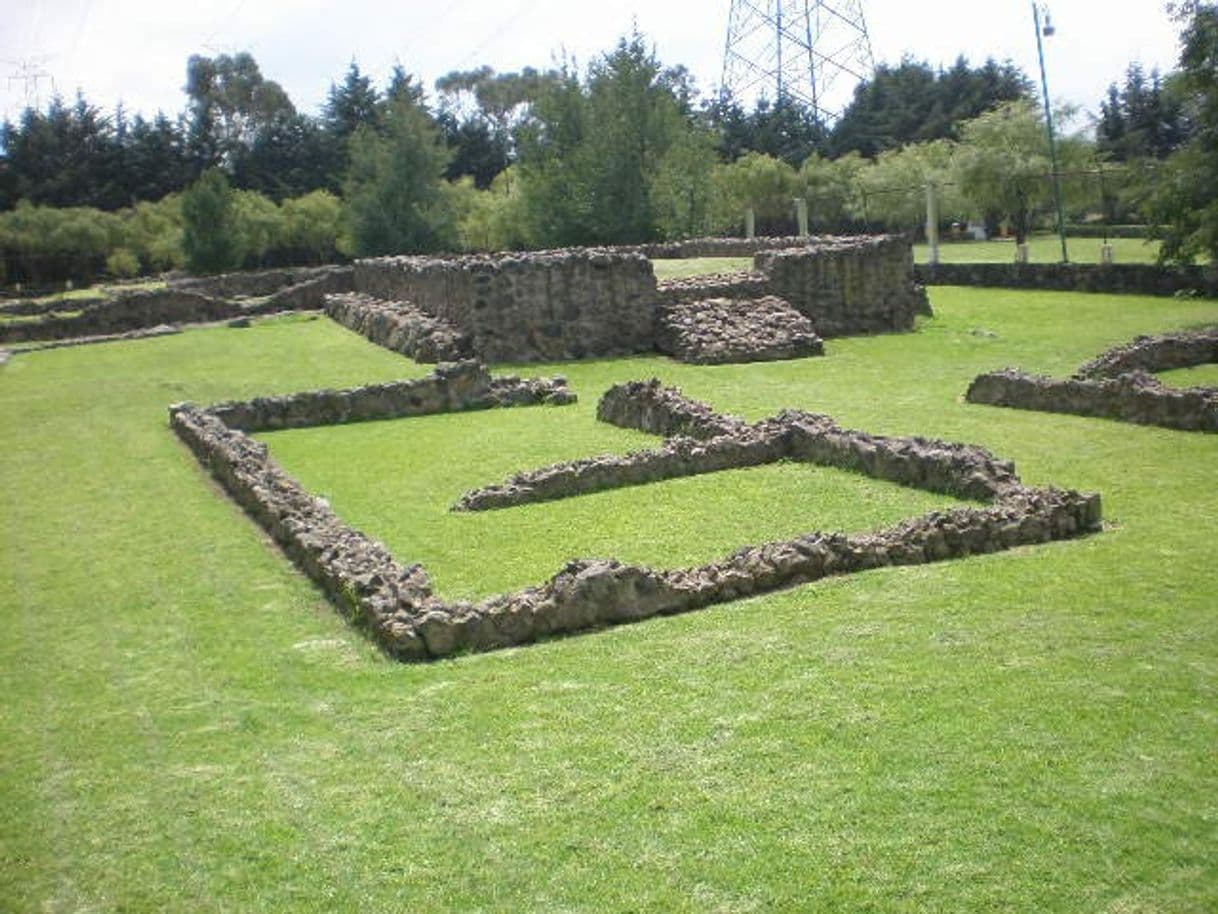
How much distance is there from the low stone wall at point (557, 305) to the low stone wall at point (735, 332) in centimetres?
68

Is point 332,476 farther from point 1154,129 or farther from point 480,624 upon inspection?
point 1154,129

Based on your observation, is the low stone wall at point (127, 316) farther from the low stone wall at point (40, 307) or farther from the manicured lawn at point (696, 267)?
the manicured lawn at point (696, 267)

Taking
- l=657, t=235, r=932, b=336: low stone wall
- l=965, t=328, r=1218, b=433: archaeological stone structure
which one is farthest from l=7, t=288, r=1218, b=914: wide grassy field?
l=657, t=235, r=932, b=336: low stone wall

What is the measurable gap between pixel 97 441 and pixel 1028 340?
1518 cm

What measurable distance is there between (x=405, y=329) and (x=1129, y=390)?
618 inches

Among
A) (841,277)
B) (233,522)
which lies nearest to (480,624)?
(233,522)

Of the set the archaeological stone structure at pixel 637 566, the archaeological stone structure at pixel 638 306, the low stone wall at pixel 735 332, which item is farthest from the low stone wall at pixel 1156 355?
the archaeological stone structure at pixel 638 306

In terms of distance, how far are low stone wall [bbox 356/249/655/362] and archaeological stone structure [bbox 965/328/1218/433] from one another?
9717 millimetres

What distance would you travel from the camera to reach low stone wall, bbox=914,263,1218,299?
93.6 ft

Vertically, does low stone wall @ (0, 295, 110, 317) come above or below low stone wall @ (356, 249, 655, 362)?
above

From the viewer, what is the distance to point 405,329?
27.3 m

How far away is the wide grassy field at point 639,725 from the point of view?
5.42m

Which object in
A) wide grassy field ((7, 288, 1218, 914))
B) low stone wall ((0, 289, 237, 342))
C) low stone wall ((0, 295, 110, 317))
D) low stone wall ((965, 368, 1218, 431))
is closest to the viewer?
wide grassy field ((7, 288, 1218, 914))

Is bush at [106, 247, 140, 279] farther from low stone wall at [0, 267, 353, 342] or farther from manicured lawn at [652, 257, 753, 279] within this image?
manicured lawn at [652, 257, 753, 279]
